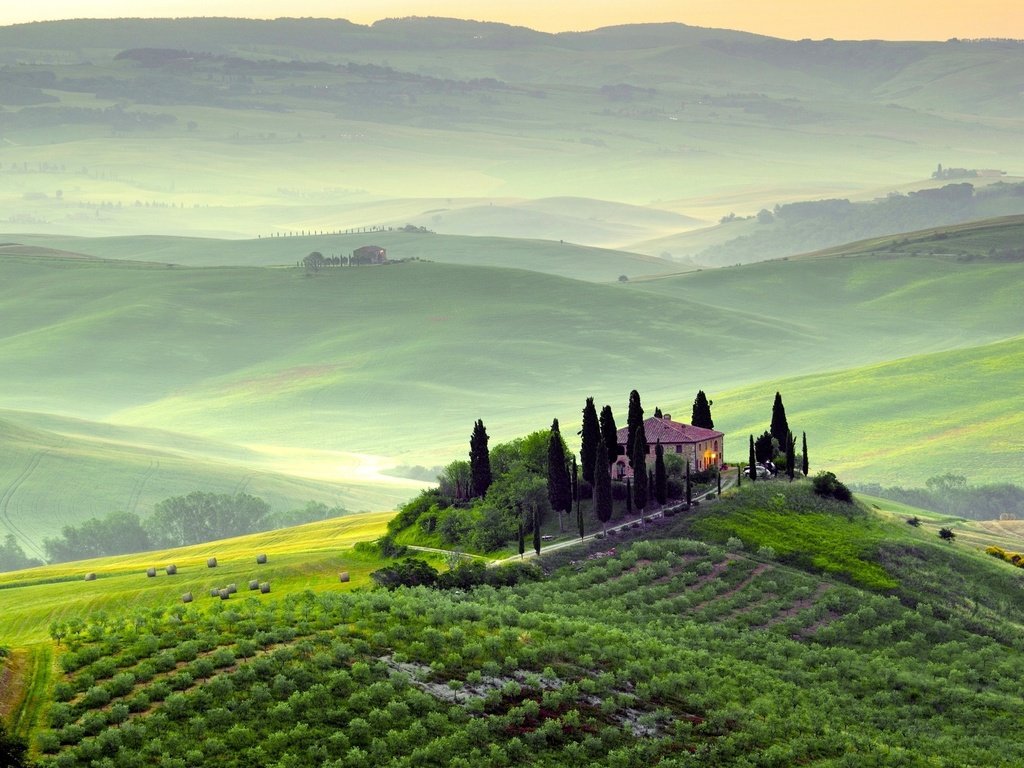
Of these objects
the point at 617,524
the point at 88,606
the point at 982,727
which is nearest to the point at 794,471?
the point at 617,524

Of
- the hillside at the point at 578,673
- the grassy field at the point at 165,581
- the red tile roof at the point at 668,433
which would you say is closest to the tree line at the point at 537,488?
the red tile roof at the point at 668,433

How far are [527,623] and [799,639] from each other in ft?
59.4

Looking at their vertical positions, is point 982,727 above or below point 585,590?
below

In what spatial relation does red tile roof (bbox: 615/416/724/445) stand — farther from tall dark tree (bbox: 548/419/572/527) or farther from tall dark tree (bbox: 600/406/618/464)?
tall dark tree (bbox: 548/419/572/527)

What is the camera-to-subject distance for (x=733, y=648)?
291 ft

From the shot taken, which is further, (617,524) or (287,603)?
(617,524)

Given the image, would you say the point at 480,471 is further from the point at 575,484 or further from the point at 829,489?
the point at 829,489

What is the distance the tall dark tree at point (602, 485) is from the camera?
108m

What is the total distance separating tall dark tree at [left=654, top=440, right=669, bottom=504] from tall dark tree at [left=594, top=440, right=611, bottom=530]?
13.9 ft

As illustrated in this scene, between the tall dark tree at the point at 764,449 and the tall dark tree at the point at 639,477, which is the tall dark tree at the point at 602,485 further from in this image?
the tall dark tree at the point at 764,449

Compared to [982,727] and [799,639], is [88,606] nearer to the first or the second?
[799,639]

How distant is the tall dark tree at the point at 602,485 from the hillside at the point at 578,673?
5085mm

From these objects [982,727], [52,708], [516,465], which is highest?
[516,465]

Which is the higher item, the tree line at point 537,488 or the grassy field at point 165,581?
the tree line at point 537,488
